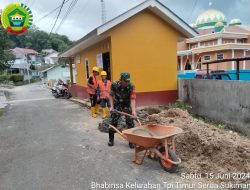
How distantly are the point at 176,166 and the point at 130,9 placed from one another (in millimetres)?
6640

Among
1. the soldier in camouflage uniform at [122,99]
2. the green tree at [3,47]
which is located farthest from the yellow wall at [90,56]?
the green tree at [3,47]

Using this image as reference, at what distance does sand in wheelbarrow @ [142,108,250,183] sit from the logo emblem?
1119 centimetres

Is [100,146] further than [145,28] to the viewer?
No

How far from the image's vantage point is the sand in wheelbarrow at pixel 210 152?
4.51 m

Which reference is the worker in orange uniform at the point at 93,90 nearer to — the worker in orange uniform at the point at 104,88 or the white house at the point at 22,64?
the worker in orange uniform at the point at 104,88

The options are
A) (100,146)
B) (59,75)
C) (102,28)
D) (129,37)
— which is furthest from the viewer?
(59,75)

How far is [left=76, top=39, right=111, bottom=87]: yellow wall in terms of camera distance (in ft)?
35.9

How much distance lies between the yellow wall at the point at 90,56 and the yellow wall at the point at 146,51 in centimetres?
67

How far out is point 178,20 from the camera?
1046 cm

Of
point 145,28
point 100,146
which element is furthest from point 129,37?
point 100,146

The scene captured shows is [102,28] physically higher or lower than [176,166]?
higher

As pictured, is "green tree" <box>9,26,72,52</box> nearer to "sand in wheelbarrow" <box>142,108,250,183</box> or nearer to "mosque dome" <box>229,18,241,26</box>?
"mosque dome" <box>229,18,241,26</box>

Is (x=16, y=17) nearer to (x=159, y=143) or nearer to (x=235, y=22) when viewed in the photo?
(x=159, y=143)

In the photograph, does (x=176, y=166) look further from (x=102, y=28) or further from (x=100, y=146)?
(x=102, y=28)
